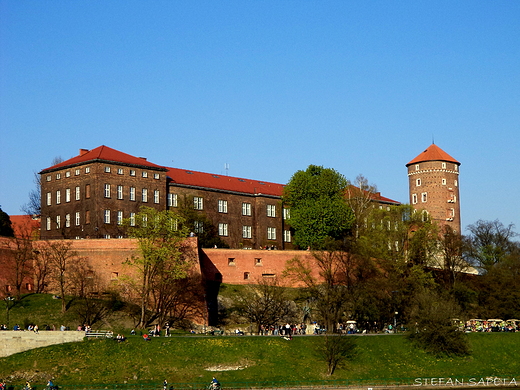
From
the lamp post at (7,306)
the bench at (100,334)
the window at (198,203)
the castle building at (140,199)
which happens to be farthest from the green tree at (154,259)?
the window at (198,203)

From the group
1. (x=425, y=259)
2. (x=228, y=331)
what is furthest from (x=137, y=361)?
(x=425, y=259)

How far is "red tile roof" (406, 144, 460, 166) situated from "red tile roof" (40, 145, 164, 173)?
39.7m

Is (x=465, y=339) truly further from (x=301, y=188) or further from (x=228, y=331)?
(x=301, y=188)

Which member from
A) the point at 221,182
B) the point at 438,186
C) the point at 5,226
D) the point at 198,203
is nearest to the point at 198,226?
the point at 198,203

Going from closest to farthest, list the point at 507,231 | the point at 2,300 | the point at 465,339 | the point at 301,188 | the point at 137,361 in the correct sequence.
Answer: the point at 137,361 < the point at 465,339 < the point at 2,300 < the point at 301,188 < the point at 507,231

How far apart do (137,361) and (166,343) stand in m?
3.25

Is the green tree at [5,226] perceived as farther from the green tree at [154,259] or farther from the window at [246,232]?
the window at [246,232]

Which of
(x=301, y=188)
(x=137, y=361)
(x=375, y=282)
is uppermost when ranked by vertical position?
(x=301, y=188)

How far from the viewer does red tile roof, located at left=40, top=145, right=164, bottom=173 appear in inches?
2997

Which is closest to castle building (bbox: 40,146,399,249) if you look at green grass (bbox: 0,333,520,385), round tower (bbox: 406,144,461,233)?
green grass (bbox: 0,333,520,385)

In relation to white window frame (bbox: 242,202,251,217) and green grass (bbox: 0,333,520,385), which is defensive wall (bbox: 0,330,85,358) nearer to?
green grass (bbox: 0,333,520,385)

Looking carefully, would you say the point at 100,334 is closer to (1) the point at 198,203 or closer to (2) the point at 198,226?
(2) the point at 198,226

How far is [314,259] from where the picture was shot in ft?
251

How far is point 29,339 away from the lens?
5222 centimetres
